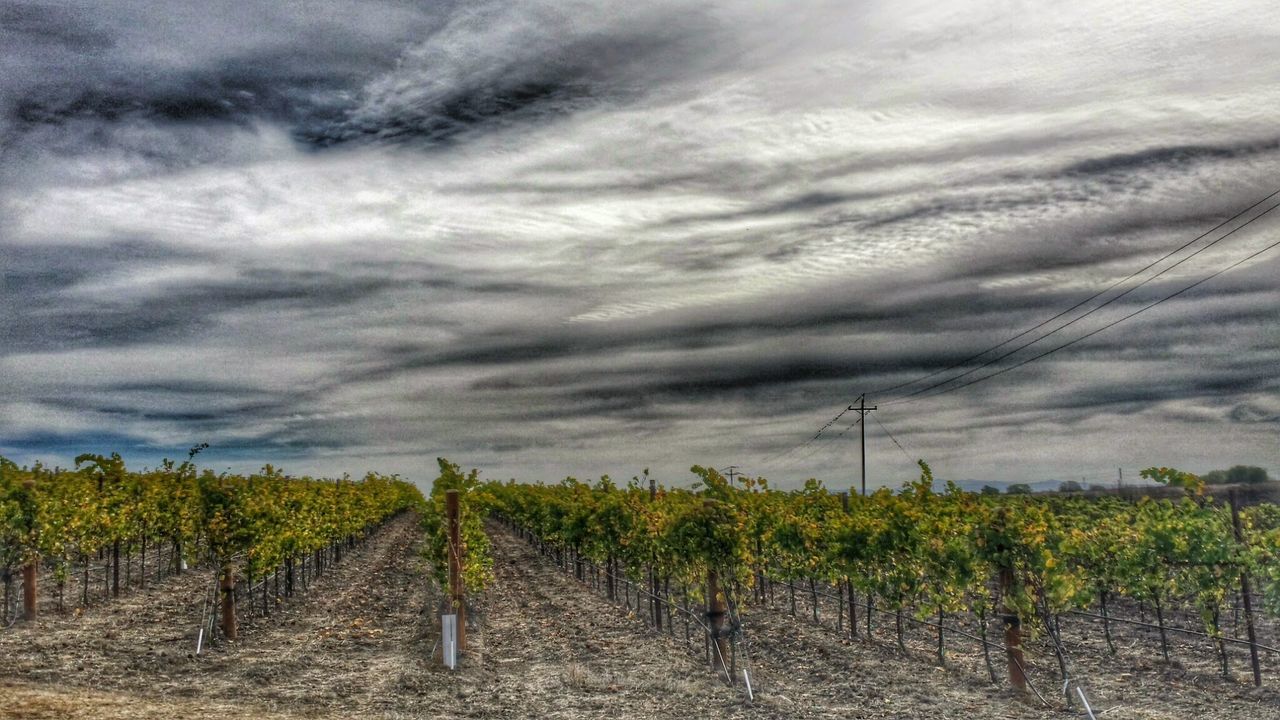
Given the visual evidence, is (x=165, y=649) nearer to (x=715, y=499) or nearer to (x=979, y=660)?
(x=715, y=499)

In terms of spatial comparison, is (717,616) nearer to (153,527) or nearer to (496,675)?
(496,675)

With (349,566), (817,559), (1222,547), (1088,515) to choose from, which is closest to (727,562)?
(817,559)

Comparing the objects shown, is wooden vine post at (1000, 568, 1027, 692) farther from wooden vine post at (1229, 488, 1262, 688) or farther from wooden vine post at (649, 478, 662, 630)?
wooden vine post at (649, 478, 662, 630)

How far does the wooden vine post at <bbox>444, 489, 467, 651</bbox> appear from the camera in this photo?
48.2 ft

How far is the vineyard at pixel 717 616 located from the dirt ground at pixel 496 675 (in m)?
0.06

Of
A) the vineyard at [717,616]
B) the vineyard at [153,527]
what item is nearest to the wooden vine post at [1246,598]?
the vineyard at [717,616]

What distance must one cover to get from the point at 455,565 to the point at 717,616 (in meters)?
4.40

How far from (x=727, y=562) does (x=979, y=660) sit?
4703 millimetres

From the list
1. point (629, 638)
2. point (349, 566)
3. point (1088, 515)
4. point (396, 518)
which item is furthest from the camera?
point (396, 518)

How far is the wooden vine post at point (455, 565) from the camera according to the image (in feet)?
48.2

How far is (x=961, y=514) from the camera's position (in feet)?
50.8

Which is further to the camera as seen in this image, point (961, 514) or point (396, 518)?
point (396, 518)

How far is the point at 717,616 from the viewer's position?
43.2 feet

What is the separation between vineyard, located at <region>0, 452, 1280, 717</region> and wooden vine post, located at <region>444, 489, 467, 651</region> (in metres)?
0.05
